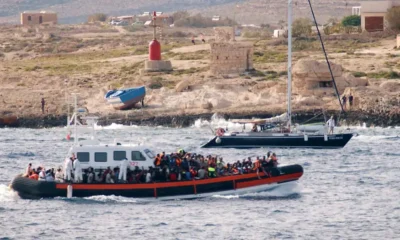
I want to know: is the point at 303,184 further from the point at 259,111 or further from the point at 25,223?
the point at 259,111

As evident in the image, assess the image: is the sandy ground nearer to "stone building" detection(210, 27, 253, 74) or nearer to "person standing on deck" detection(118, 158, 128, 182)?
"stone building" detection(210, 27, 253, 74)

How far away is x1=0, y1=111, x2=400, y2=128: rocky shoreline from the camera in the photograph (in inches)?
3241

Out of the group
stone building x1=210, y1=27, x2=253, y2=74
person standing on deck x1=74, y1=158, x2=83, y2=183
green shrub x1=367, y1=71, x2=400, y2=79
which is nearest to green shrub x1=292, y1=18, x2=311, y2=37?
stone building x1=210, y1=27, x2=253, y2=74

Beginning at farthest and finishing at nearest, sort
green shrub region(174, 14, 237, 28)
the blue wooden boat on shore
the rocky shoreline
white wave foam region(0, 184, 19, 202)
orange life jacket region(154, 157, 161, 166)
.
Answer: green shrub region(174, 14, 237, 28) < the blue wooden boat on shore < the rocky shoreline < white wave foam region(0, 184, 19, 202) < orange life jacket region(154, 157, 161, 166)

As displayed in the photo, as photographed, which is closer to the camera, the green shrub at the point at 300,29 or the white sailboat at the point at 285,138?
the white sailboat at the point at 285,138

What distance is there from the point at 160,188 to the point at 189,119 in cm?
3141

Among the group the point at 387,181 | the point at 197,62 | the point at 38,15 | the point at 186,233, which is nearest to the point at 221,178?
the point at 186,233

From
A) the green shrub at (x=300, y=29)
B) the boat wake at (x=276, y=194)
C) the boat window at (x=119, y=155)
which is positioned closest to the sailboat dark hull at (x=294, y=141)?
the boat wake at (x=276, y=194)

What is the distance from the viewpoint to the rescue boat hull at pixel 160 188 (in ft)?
175

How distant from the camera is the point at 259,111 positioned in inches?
3317

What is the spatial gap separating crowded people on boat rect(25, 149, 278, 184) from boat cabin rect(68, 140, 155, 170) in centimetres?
20

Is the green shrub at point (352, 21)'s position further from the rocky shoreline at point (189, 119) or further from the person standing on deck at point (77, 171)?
the person standing on deck at point (77, 171)

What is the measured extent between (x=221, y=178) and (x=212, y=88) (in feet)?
117

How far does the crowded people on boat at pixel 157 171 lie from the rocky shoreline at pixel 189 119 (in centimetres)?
2742
